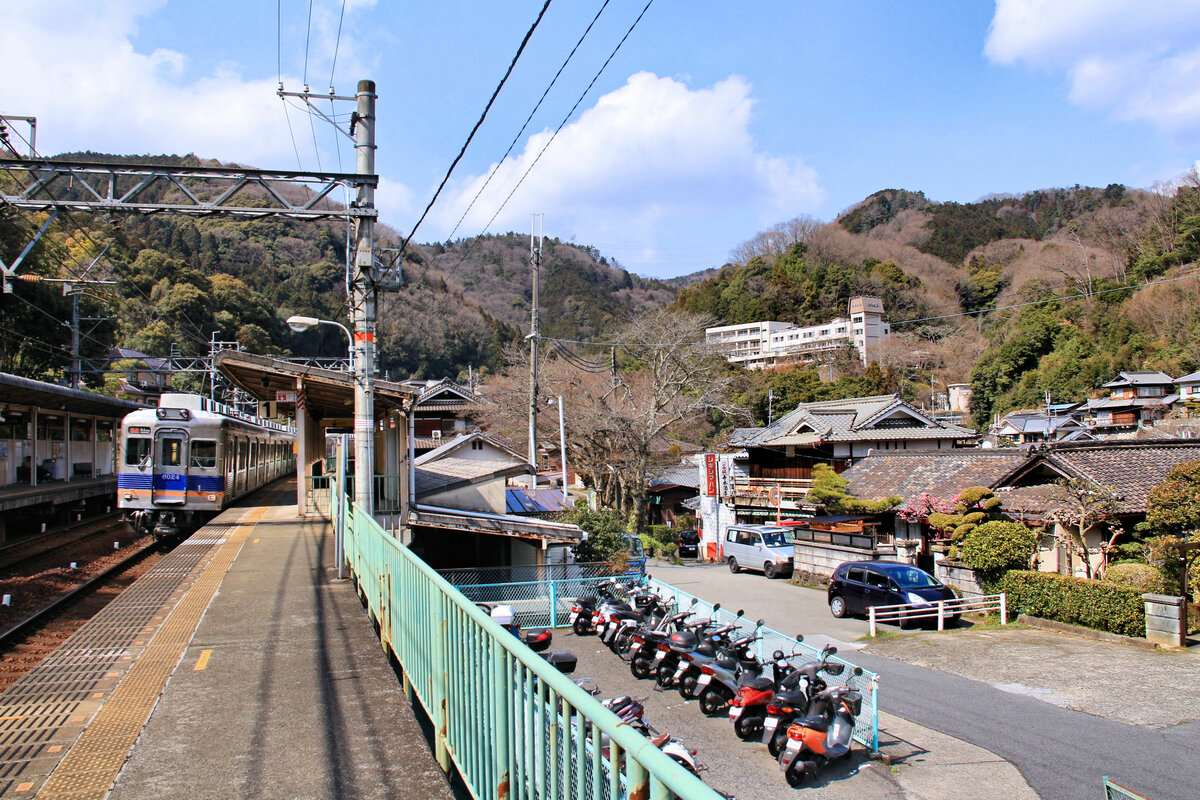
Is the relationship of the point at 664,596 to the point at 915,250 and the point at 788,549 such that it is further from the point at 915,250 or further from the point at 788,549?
the point at 915,250

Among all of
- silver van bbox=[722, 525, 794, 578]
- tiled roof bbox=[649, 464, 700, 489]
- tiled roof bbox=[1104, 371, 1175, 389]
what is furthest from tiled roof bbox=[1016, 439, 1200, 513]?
tiled roof bbox=[1104, 371, 1175, 389]

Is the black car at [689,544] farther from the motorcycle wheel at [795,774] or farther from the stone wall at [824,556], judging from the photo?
the motorcycle wheel at [795,774]

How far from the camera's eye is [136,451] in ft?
52.2

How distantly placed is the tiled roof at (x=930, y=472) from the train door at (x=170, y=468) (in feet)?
59.5

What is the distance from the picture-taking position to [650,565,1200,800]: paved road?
7234mm

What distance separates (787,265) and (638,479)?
145ft

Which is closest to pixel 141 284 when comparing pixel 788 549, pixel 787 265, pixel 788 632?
pixel 788 549

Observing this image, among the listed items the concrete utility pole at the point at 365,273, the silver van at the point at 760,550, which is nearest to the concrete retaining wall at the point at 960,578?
the silver van at the point at 760,550

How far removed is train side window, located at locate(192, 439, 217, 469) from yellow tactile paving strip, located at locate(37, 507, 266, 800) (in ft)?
33.9

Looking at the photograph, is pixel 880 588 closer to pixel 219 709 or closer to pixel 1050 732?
pixel 1050 732

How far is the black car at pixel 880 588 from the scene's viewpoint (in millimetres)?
14297

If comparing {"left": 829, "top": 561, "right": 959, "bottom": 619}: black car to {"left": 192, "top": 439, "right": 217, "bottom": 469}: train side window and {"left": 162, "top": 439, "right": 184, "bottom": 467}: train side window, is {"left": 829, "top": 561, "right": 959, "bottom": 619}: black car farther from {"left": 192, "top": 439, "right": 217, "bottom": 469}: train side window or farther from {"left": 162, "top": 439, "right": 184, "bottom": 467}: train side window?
{"left": 162, "top": 439, "right": 184, "bottom": 467}: train side window

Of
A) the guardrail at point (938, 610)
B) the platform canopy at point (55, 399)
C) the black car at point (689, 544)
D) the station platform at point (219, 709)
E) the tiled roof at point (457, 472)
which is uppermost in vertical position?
the platform canopy at point (55, 399)

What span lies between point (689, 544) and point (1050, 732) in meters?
20.5
